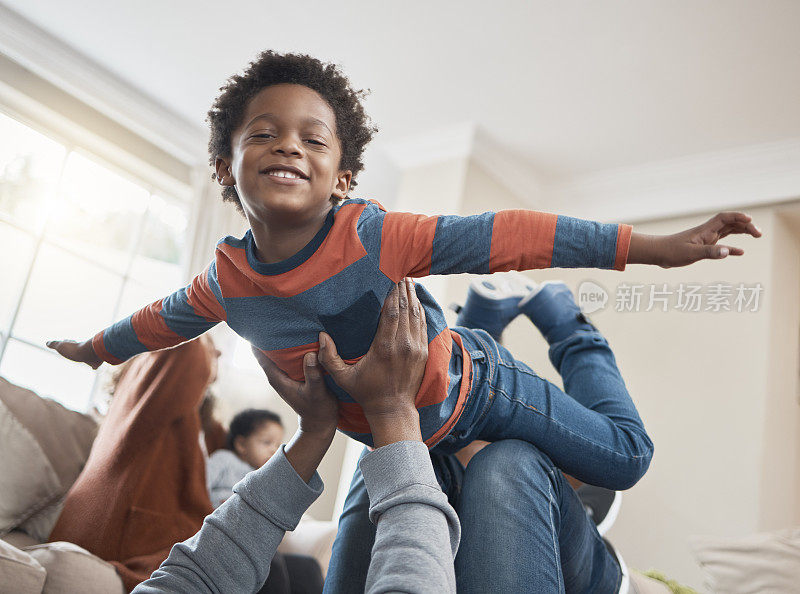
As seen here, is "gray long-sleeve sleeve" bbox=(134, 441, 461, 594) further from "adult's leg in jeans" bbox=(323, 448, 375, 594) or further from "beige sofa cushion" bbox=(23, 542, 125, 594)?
"beige sofa cushion" bbox=(23, 542, 125, 594)

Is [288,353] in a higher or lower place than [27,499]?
higher

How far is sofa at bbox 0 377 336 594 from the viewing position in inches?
56.5

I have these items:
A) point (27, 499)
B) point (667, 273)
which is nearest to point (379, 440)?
point (27, 499)

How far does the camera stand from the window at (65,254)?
2.93 meters

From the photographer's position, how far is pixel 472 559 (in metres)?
0.94

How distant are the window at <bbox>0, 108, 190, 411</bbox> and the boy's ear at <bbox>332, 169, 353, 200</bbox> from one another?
7.28 ft

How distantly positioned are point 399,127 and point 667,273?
1571 millimetres

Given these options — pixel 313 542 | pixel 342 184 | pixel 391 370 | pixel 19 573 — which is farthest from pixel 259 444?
pixel 391 370

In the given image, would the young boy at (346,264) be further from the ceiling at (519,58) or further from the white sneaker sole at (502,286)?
the ceiling at (519,58)

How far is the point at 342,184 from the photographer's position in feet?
4.37

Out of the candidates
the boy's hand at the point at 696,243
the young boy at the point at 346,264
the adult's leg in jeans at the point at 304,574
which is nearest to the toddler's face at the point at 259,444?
the adult's leg in jeans at the point at 304,574

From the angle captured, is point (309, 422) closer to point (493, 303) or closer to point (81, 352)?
point (81, 352)

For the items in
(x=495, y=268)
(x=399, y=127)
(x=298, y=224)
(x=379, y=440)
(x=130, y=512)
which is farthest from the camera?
A: (x=399, y=127)

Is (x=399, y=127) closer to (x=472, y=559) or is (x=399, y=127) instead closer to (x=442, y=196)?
(x=442, y=196)
